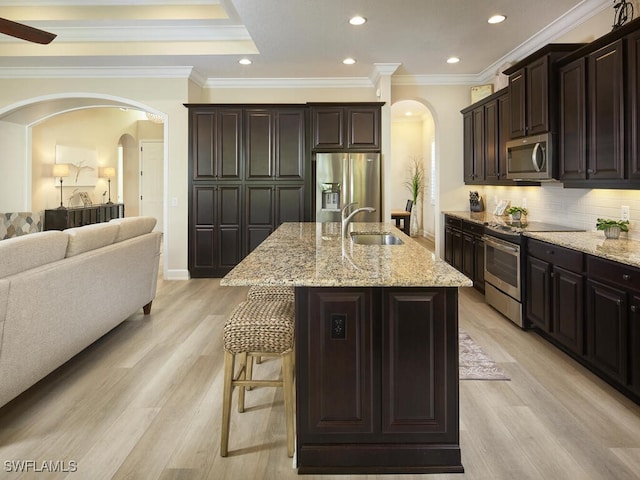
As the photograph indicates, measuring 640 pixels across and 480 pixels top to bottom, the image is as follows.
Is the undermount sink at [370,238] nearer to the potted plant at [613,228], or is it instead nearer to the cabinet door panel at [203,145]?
the potted plant at [613,228]

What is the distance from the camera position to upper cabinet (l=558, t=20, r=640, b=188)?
2893 mm

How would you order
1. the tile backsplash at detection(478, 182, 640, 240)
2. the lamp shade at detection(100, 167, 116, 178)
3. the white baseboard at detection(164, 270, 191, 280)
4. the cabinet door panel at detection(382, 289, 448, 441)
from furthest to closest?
the lamp shade at detection(100, 167, 116, 178) → the white baseboard at detection(164, 270, 191, 280) → the tile backsplash at detection(478, 182, 640, 240) → the cabinet door panel at detection(382, 289, 448, 441)

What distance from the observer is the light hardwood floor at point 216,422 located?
1967mm

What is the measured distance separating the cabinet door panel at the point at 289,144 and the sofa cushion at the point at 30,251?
12.0ft

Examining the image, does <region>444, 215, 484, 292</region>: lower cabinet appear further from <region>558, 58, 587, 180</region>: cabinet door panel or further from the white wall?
the white wall

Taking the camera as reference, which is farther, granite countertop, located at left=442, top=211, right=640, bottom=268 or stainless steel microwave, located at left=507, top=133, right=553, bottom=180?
stainless steel microwave, located at left=507, top=133, right=553, bottom=180

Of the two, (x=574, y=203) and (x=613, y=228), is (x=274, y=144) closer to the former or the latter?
(x=574, y=203)

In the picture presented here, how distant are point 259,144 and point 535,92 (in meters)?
3.60

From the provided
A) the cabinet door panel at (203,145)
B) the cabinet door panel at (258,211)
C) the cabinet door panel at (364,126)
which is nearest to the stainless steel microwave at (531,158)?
the cabinet door panel at (364,126)

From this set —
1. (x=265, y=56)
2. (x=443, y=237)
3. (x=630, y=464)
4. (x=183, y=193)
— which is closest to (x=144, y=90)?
(x=183, y=193)

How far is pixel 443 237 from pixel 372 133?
1.89 metres

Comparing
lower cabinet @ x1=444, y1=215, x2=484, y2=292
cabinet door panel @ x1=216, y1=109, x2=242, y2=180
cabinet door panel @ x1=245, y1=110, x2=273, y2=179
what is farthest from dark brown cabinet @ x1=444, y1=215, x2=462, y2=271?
cabinet door panel @ x1=216, y1=109, x2=242, y2=180

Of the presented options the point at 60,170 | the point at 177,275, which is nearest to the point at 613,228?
the point at 177,275

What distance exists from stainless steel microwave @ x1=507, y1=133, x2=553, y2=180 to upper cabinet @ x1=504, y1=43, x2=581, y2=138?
0.08 m
